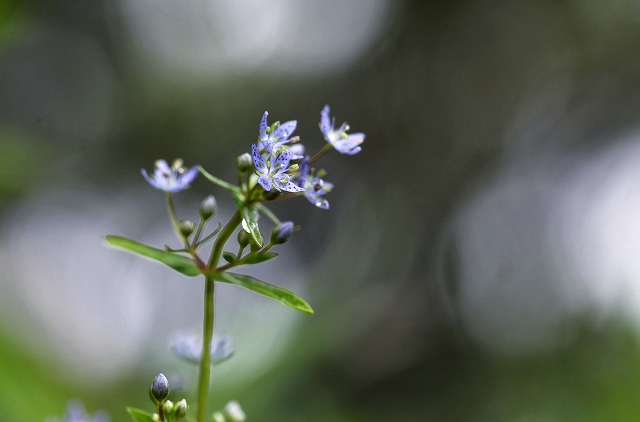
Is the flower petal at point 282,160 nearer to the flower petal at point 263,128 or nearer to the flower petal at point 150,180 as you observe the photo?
the flower petal at point 263,128

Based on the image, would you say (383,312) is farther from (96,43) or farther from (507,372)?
(96,43)

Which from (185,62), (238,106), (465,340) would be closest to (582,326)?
(465,340)

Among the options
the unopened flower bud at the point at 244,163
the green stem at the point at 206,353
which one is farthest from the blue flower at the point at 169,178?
the green stem at the point at 206,353

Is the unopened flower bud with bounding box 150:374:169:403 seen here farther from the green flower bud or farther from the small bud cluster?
the green flower bud

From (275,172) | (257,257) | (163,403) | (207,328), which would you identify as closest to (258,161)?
(275,172)

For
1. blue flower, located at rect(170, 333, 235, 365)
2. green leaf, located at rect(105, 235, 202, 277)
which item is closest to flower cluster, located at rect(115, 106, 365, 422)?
green leaf, located at rect(105, 235, 202, 277)

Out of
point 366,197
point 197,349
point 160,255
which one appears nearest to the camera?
point 160,255

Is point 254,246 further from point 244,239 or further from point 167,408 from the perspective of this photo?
point 167,408
